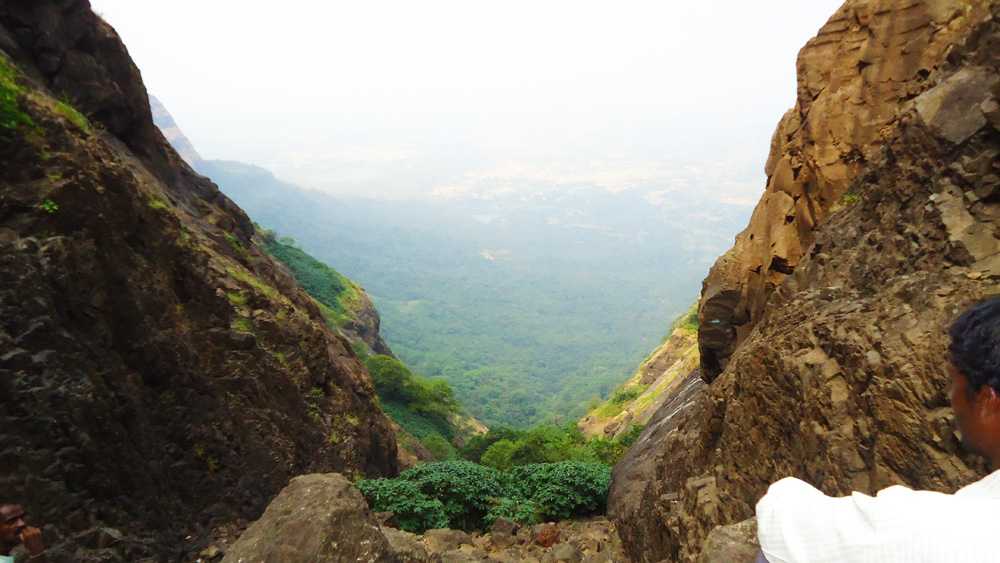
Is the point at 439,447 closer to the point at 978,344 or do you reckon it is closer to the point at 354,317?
the point at 354,317

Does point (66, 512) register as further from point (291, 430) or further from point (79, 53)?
point (79, 53)

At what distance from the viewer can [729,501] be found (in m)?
6.42

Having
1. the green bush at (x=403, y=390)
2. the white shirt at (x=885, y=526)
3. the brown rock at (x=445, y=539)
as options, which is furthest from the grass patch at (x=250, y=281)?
the green bush at (x=403, y=390)

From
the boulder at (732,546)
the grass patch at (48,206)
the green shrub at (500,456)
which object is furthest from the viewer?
the green shrub at (500,456)

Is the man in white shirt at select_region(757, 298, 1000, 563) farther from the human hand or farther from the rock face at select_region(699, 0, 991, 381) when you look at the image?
the rock face at select_region(699, 0, 991, 381)

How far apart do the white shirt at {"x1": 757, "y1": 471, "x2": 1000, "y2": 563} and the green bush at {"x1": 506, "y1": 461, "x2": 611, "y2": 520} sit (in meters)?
12.2

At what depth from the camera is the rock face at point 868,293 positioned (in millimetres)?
4895

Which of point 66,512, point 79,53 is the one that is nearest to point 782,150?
point 66,512

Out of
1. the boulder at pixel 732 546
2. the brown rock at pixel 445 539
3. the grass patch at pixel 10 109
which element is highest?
the grass patch at pixel 10 109

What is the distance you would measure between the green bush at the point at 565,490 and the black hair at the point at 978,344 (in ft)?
40.5

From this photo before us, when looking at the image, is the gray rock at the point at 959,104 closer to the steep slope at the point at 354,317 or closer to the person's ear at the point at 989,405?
the person's ear at the point at 989,405

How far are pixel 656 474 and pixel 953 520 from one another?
362 inches

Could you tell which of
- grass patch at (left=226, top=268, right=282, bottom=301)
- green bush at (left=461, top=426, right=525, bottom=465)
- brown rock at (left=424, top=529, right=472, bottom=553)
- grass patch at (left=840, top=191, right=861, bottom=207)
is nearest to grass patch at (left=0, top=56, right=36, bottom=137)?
grass patch at (left=226, top=268, right=282, bottom=301)

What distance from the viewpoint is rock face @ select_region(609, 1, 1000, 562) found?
489cm
